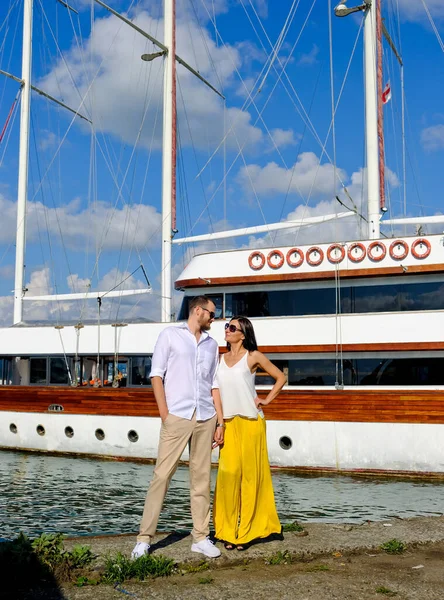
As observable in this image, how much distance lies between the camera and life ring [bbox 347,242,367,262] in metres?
15.4

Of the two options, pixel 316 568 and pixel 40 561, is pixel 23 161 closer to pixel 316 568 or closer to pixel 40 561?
pixel 40 561

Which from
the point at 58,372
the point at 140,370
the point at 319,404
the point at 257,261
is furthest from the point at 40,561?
the point at 58,372

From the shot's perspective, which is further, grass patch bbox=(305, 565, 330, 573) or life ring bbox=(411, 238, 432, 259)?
life ring bbox=(411, 238, 432, 259)

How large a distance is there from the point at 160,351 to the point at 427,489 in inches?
358

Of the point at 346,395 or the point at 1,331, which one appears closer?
the point at 346,395

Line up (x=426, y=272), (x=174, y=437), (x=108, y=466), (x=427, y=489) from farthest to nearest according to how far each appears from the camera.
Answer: (x=108, y=466), (x=426, y=272), (x=427, y=489), (x=174, y=437)

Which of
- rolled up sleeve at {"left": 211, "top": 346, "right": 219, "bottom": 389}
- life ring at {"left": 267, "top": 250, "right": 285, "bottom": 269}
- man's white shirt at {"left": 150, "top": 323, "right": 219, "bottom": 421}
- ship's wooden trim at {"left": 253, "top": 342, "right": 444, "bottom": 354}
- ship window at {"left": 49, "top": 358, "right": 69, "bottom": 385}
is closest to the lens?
man's white shirt at {"left": 150, "top": 323, "right": 219, "bottom": 421}

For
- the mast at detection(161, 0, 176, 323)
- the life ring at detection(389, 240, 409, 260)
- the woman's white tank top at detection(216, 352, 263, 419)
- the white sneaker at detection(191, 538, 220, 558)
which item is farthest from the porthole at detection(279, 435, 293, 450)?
the white sneaker at detection(191, 538, 220, 558)

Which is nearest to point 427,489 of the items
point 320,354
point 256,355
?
point 320,354

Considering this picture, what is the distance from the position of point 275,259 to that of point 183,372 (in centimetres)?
1091

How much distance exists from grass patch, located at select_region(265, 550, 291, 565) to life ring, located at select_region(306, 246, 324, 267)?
10877 mm

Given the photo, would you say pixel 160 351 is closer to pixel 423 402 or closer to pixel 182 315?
pixel 423 402

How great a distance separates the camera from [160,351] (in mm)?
5496

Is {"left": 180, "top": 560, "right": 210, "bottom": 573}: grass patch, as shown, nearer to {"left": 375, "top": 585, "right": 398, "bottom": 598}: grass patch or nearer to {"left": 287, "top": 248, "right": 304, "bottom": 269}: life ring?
{"left": 375, "top": 585, "right": 398, "bottom": 598}: grass patch
